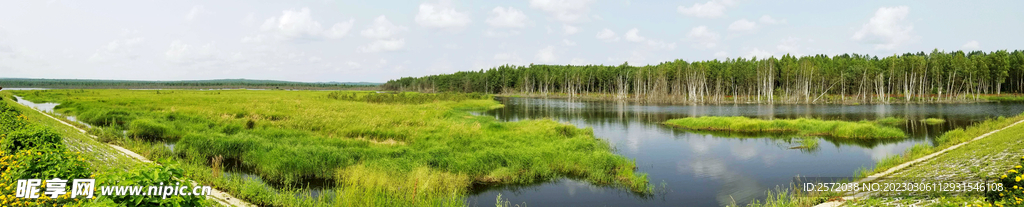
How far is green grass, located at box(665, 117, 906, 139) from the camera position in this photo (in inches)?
1087

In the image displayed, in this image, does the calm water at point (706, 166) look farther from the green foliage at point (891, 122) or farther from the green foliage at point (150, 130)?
the green foliage at point (150, 130)

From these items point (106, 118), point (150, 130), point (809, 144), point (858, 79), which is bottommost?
point (809, 144)

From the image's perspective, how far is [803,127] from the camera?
30.5 meters

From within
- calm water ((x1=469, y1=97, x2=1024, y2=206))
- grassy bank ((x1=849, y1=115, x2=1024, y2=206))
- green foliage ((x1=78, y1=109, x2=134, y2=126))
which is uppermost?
green foliage ((x1=78, y1=109, x2=134, y2=126))

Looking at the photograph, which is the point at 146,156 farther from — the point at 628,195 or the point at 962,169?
the point at 962,169

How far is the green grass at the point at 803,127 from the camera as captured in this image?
27.6 meters

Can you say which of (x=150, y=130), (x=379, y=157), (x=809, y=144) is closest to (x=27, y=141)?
(x=379, y=157)

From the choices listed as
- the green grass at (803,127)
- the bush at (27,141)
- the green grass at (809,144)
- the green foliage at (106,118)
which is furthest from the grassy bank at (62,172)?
the green grass at (803,127)

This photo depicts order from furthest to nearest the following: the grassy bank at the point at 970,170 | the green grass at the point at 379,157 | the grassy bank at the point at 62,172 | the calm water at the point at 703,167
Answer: the calm water at the point at 703,167, the green grass at the point at 379,157, the grassy bank at the point at 970,170, the grassy bank at the point at 62,172

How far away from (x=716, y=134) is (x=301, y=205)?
1034 inches

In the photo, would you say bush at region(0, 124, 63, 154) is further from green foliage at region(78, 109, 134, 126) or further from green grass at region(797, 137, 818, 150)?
green grass at region(797, 137, 818, 150)

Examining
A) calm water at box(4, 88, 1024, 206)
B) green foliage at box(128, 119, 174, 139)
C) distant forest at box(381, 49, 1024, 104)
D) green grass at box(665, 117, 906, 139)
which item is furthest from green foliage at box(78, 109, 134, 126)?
distant forest at box(381, 49, 1024, 104)

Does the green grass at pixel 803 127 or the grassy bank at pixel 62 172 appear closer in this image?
the grassy bank at pixel 62 172

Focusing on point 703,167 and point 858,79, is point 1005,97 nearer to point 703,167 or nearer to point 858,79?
point 858,79
